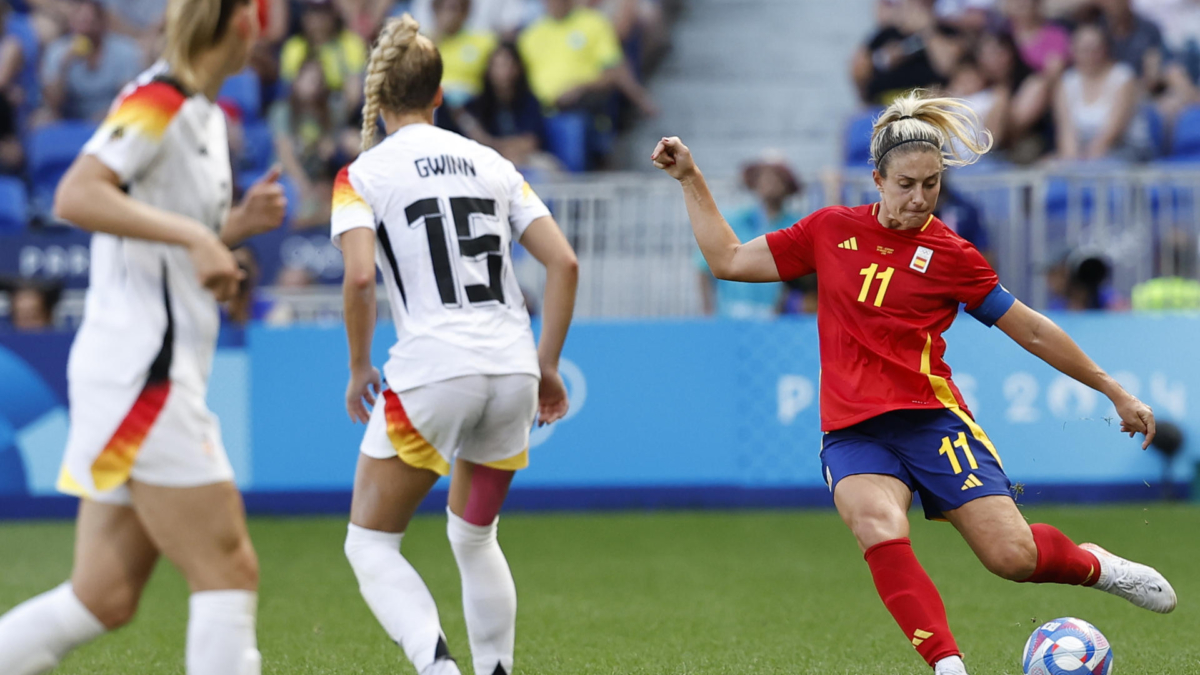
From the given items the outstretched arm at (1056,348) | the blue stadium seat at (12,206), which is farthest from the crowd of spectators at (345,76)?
the outstretched arm at (1056,348)

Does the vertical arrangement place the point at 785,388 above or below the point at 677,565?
above

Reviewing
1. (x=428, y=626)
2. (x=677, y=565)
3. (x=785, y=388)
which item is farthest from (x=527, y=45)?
(x=428, y=626)

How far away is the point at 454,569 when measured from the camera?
7.68 m

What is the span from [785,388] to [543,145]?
4661mm

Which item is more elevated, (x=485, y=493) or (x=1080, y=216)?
(x=1080, y=216)

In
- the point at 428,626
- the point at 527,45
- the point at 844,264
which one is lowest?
the point at 428,626

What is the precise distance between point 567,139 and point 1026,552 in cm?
979

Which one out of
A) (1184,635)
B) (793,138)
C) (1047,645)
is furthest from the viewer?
(793,138)

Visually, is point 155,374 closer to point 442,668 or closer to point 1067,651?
point 442,668

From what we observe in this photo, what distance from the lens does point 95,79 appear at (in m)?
14.6

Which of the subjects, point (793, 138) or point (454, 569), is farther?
point (793, 138)

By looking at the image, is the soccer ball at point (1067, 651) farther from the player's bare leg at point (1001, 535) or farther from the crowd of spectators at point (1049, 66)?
the crowd of spectators at point (1049, 66)

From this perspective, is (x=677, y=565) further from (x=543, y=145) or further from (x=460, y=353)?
(x=543, y=145)

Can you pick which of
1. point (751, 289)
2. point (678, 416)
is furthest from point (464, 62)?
point (678, 416)
